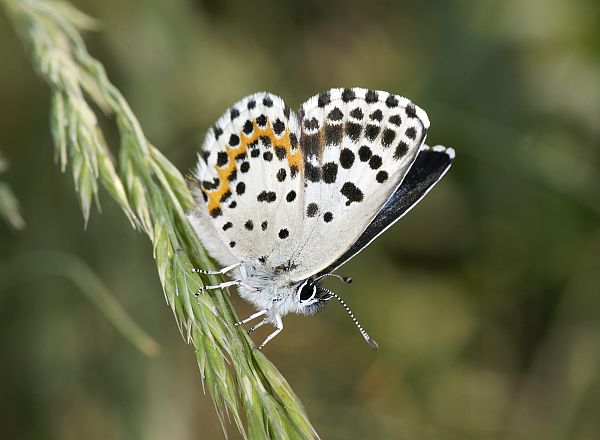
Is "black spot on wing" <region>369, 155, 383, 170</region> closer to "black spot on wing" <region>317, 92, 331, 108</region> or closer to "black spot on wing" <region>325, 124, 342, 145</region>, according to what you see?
"black spot on wing" <region>325, 124, 342, 145</region>

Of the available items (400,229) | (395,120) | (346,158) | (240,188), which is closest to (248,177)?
(240,188)

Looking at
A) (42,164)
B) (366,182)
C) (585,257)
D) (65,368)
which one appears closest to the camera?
(366,182)

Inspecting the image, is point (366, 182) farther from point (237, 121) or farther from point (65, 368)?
point (65, 368)

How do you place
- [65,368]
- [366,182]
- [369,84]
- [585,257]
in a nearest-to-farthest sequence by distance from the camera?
[366,182], [65,368], [585,257], [369,84]

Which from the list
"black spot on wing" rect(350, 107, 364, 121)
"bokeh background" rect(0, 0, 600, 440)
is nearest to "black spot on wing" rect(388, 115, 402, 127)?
"black spot on wing" rect(350, 107, 364, 121)

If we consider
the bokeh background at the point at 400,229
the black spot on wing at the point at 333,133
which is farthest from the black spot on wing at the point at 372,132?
the bokeh background at the point at 400,229

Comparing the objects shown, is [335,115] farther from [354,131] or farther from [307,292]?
[307,292]

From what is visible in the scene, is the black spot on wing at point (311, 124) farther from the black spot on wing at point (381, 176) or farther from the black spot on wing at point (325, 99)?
the black spot on wing at point (381, 176)

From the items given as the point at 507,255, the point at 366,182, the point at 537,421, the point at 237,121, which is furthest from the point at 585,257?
the point at 237,121
